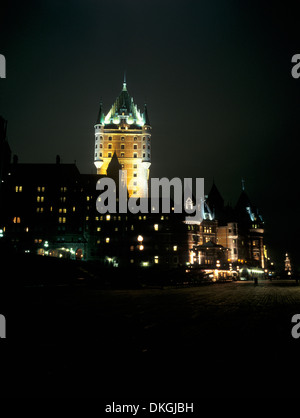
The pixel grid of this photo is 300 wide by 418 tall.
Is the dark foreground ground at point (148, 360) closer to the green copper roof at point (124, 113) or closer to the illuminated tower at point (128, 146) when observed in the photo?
the illuminated tower at point (128, 146)

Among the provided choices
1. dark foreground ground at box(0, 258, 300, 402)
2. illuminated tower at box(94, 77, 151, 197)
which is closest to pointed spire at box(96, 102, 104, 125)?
illuminated tower at box(94, 77, 151, 197)

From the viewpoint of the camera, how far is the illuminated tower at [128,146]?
152000 mm

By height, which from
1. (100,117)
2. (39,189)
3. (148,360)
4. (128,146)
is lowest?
(148,360)

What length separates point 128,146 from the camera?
6132 inches

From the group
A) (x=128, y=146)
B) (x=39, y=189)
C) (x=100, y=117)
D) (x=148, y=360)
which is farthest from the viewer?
(x=100, y=117)

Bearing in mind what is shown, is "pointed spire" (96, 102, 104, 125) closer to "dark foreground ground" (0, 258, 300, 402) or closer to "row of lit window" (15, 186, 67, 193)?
"row of lit window" (15, 186, 67, 193)

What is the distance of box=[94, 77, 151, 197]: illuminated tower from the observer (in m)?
152

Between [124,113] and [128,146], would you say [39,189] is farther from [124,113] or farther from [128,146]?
[124,113]

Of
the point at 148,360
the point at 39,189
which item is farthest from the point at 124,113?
the point at 148,360

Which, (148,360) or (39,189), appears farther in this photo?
(39,189)

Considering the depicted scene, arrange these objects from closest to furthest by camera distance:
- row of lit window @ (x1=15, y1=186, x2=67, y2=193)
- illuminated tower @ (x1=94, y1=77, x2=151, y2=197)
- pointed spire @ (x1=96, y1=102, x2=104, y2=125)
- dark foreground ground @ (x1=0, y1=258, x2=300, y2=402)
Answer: dark foreground ground @ (x1=0, y1=258, x2=300, y2=402) < row of lit window @ (x1=15, y1=186, x2=67, y2=193) < illuminated tower @ (x1=94, y1=77, x2=151, y2=197) < pointed spire @ (x1=96, y1=102, x2=104, y2=125)

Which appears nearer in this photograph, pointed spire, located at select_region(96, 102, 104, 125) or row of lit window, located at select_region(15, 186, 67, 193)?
row of lit window, located at select_region(15, 186, 67, 193)

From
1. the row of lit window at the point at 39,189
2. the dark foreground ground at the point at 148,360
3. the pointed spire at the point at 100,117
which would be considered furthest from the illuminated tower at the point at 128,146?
the dark foreground ground at the point at 148,360

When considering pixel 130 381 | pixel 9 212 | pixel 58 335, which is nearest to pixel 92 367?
pixel 130 381
